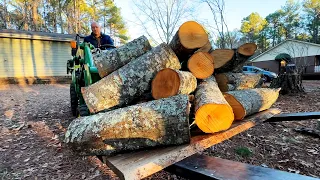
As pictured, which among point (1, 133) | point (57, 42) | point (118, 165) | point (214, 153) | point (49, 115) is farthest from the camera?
point (57, 42)

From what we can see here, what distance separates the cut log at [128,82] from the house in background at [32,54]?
43.4 feet

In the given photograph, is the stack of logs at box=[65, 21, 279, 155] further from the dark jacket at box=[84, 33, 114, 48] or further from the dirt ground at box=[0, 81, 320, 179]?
the dark jacket at box=[84, 33, 114, 48]

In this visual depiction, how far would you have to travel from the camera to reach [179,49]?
2.16m

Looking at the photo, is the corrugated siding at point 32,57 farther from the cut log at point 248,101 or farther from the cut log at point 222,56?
the cut log at point 248,101

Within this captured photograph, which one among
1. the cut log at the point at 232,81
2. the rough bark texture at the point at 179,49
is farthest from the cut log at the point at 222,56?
the rough bark texture at the point at 179,49

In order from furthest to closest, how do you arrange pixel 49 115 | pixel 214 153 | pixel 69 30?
pixel 69 30 → pixel 49 115 → pixel 214 153

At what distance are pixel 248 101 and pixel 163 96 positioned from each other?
0.82m

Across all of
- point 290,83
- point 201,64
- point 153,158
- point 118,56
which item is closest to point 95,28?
point 118,56

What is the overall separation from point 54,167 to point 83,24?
2809 cm

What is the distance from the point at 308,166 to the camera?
8.36ft

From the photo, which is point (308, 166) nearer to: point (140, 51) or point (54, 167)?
point (140, 51)

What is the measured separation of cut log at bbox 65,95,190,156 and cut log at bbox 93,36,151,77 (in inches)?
38.0

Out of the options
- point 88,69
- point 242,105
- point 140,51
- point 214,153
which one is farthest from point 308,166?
point 88,69

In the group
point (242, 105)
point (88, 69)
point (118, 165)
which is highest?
point (88, 69)
